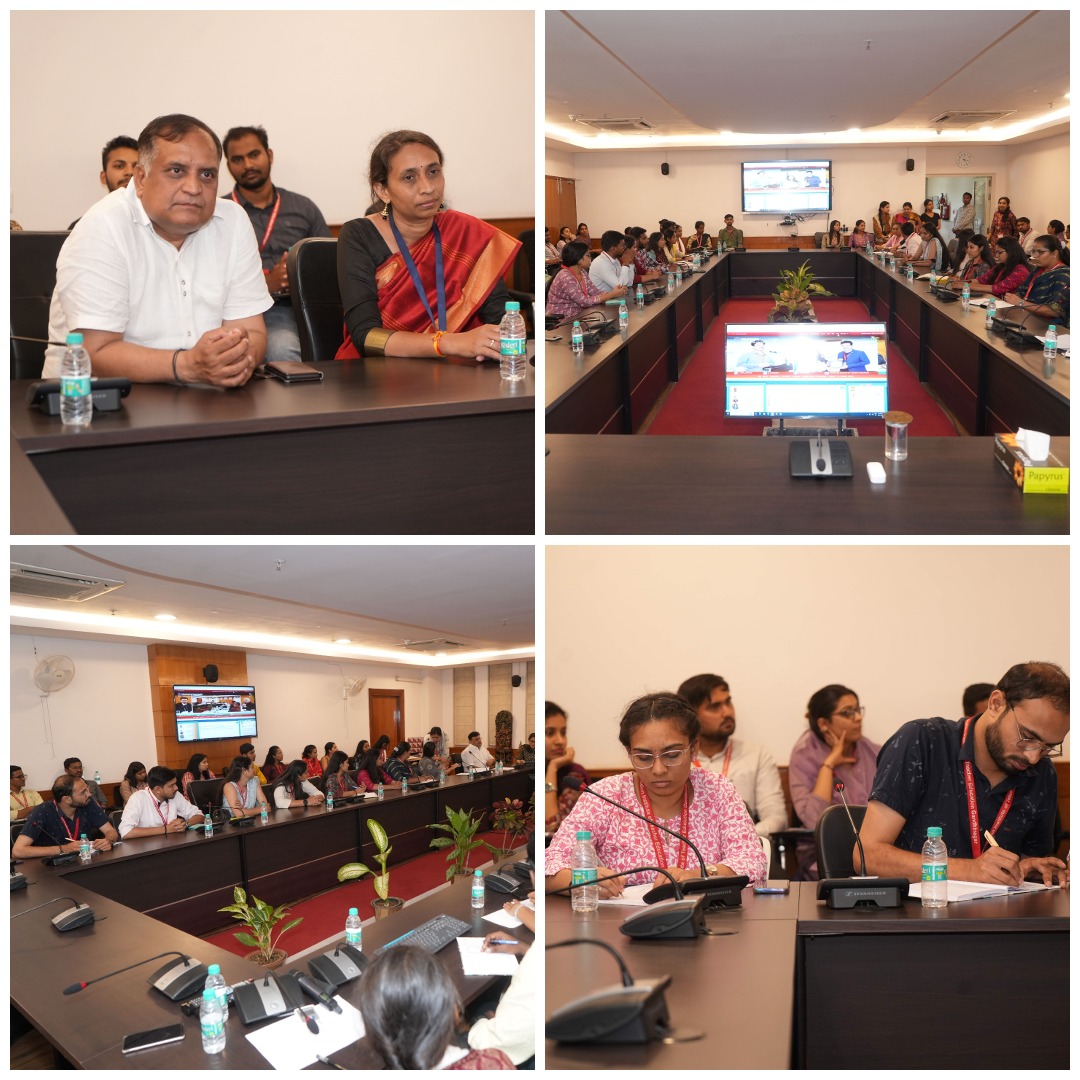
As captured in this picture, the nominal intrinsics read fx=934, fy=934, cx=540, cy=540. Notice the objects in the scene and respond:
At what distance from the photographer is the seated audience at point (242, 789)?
648 cm

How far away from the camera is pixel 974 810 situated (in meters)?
2.02

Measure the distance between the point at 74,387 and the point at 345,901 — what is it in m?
5.17

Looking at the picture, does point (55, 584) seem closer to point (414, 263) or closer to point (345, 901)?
point (345, 901)

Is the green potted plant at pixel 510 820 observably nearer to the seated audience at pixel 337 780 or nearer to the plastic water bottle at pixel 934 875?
the seated audience at pixel 337 780

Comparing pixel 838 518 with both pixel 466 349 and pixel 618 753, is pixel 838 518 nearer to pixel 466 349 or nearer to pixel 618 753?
pixel 466 349

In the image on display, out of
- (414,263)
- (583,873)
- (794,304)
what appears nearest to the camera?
(583,873)

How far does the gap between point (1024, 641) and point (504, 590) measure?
2.23 metres

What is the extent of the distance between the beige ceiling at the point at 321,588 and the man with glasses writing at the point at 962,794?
1299mm

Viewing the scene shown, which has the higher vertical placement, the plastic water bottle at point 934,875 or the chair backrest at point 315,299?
the chair backrest at point 315,299

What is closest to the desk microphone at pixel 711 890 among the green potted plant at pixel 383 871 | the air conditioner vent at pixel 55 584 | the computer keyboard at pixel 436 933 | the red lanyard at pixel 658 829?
the red lanyard at pixel 658 829

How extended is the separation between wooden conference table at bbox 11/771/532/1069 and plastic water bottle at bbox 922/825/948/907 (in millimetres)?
998

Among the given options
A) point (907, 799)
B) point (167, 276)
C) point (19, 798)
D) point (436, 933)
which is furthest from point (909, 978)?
point (19, 798)

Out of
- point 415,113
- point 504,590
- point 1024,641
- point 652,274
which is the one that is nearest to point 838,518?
point 504,590

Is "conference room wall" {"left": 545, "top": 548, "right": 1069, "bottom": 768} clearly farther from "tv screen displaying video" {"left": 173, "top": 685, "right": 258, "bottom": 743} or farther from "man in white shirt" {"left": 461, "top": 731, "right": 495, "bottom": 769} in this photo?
"tv screen displaying video" {"left": 173, "top": 685, "right": 258, "bottom": 743}
